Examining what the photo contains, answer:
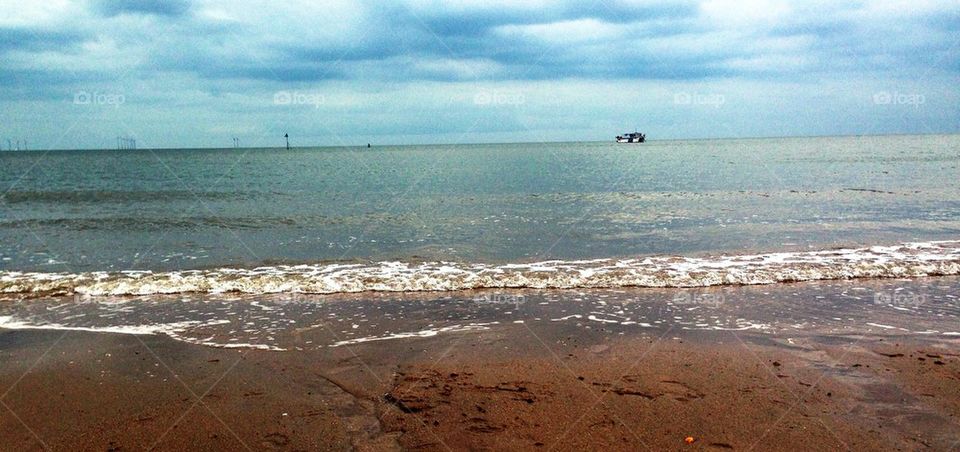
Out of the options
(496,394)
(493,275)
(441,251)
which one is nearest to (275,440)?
(496,394)

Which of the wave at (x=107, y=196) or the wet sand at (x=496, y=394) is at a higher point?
the wave at (x=107, y=196)

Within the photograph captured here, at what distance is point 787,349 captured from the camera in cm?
819

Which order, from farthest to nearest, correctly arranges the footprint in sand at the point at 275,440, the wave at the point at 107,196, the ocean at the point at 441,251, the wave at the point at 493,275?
the wave at the point at 107,196 < the wave at the point at 493,275 < the ocean at the point at 441,251 < the footprint in sand at the point at 275,440

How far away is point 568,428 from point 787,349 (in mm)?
4258

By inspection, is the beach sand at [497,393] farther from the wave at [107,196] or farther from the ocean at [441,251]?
the wave at [107,196]

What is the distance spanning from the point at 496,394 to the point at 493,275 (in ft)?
22.6

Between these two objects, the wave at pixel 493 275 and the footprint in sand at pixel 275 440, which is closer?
the footprint in sand at pixel 275 440

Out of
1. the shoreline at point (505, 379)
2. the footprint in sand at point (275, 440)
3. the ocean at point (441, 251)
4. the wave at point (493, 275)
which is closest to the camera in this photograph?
the footprint in sand at point (275, 440)

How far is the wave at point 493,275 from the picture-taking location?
12.8m

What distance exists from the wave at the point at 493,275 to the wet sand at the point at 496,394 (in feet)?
12.5

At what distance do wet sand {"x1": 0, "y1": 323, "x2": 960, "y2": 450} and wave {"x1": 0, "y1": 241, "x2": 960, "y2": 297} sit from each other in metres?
3.80

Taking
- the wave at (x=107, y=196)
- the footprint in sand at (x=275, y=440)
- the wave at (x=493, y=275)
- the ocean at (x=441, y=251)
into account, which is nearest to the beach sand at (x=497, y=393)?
→ the footprint in sand at (x=275, y=440)

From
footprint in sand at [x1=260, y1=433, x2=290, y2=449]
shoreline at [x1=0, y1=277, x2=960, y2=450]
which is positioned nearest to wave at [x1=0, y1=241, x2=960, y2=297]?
shoreline at [x1=0, y1=277, x2=960, y2=450]

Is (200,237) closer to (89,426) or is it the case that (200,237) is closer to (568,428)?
(89,426)
